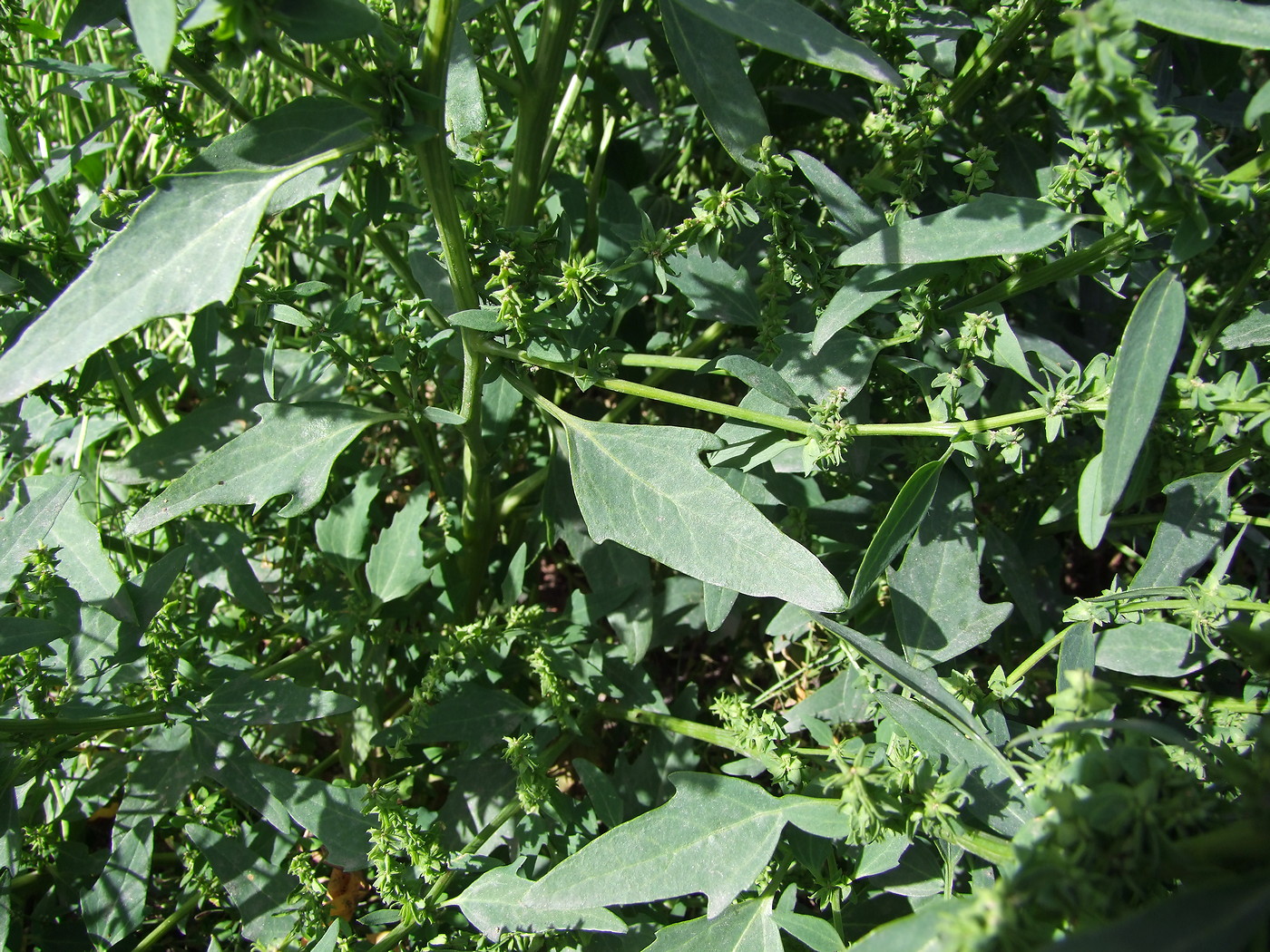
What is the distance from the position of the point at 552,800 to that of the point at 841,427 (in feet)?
2.90

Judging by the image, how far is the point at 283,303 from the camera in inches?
56.7

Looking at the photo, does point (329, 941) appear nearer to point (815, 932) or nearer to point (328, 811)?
point (328, 811)

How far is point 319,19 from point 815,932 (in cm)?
134

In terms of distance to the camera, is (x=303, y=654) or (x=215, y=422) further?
(x=215, y=422)

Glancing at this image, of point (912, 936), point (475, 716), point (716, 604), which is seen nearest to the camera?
point (912, 936)

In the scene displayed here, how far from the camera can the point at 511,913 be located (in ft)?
4.47

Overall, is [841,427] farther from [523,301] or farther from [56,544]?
[56,544]

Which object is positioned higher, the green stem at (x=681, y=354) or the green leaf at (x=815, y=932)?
the green stem at (x=681, y=354)

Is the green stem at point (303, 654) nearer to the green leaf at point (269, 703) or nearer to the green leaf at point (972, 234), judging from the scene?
the green leaf at point (269, 703)

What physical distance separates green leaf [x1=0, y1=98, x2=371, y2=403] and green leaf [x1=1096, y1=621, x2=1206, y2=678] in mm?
1297


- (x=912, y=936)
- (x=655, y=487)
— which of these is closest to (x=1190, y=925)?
(x=912, y=936)

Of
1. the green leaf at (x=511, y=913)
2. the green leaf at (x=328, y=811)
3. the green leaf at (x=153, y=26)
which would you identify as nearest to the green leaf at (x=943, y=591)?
the green leaf at (x=511, y=913)

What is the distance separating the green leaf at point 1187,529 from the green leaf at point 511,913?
998 mm

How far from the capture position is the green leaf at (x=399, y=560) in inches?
68.0
